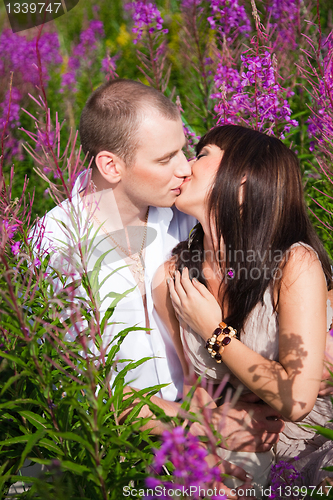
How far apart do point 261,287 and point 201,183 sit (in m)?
0.59

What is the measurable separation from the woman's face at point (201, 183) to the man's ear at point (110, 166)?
23.8 inches

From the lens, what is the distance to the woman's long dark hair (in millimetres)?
1942

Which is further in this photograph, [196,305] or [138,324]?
[138,324]

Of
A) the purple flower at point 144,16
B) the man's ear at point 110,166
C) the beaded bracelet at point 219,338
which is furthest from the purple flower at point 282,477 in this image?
the purple flower at point 144,16

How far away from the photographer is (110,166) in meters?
2.60

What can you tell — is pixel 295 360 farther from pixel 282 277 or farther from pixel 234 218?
pixel 234 218

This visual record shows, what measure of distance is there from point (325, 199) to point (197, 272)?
3.59 feet

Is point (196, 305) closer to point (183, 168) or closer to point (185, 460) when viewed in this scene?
point (183, 168)

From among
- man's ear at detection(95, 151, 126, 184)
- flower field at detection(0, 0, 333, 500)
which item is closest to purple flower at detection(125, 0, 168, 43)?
flower field at detection(0, 0, 333, 500)

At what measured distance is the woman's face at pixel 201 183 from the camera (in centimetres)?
204

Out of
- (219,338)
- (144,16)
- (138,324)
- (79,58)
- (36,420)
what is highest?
(144,16)

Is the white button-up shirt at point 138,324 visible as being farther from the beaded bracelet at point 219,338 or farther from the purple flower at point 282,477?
the purple flower at point 282,477

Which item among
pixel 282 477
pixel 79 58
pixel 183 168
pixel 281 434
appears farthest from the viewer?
pixel 79 58

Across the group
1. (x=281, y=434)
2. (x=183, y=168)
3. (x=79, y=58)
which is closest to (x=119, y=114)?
(x=183, y=168)
